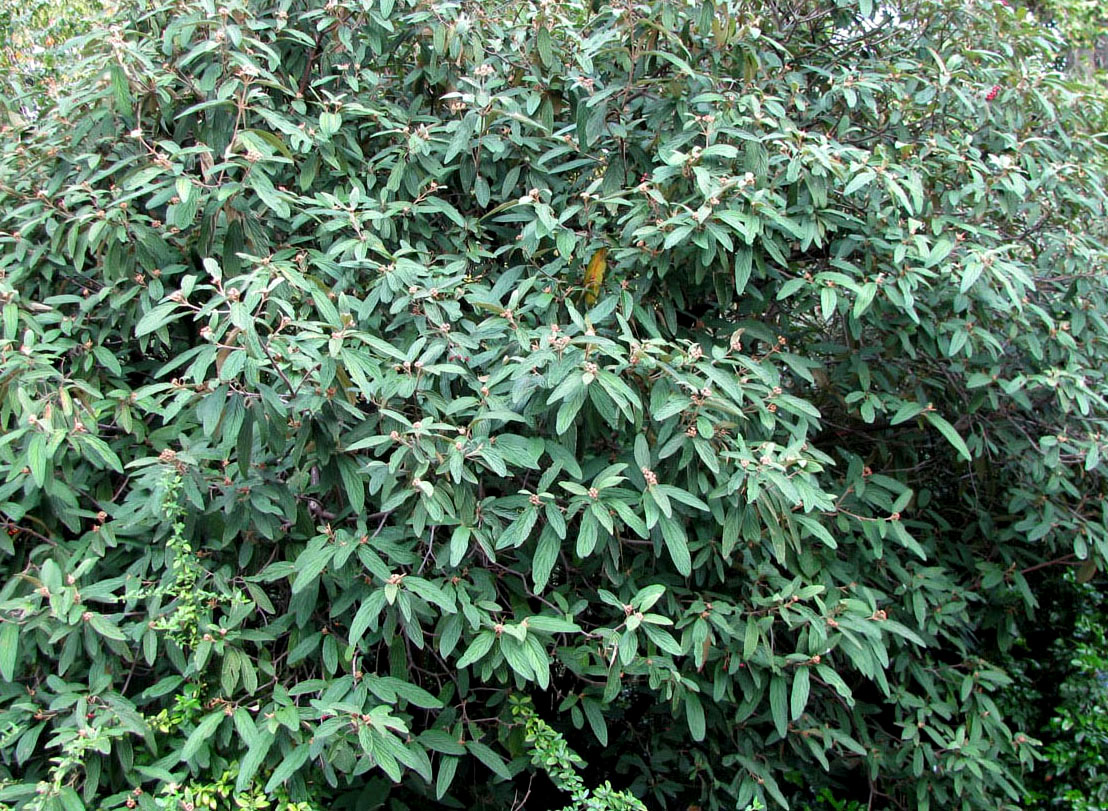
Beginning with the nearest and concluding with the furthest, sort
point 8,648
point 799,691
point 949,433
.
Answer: point 8,648, point 799,691, point 949,433

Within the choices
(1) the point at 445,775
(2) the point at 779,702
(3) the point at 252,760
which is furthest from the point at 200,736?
(2) the point at 779,702

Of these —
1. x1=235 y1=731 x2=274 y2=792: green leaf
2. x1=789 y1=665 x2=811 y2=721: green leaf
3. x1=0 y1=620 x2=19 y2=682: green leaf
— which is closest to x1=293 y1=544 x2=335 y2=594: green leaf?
x1=235 y1=731 x2=274 y2=792: green leaf

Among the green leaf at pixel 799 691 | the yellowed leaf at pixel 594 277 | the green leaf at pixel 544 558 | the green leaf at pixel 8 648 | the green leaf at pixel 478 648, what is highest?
the yellowed leaf at pixel 594 277

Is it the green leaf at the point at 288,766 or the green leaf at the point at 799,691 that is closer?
the green leaf at the point at 288,766

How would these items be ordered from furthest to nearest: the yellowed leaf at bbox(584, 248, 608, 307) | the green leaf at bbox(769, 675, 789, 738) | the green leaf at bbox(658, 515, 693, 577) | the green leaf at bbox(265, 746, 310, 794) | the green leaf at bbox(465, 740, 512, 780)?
the yellowed leaf at bbox(584, 248, 608, 307)
the green leaf at bbox(769, 675, 789, 738)
the green leaf at bbox(465, 740, 512, 780)
the green leaf at bbox(658, 515, 693, 577)
the green leaf at bbox(265, 746, 310, 794)

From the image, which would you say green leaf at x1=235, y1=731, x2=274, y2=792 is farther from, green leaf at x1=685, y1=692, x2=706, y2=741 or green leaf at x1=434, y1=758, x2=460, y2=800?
green leaf at x1=685, y1=692, x2=706, y2=741

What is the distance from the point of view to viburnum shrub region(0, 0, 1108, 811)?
8.34 ft

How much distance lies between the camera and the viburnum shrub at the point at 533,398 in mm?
2541

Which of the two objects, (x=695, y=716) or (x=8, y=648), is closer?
(x=8, y=648)

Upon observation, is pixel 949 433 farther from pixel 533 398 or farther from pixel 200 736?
pixel 200 736

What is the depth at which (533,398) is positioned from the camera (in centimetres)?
267

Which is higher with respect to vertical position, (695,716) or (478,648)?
(478,648)

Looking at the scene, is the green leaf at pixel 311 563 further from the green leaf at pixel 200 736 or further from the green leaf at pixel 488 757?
the green leaf at pixel 488 757

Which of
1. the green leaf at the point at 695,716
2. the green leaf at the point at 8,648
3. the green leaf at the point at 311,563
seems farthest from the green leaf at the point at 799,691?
the green leaf at the point at 8,648
